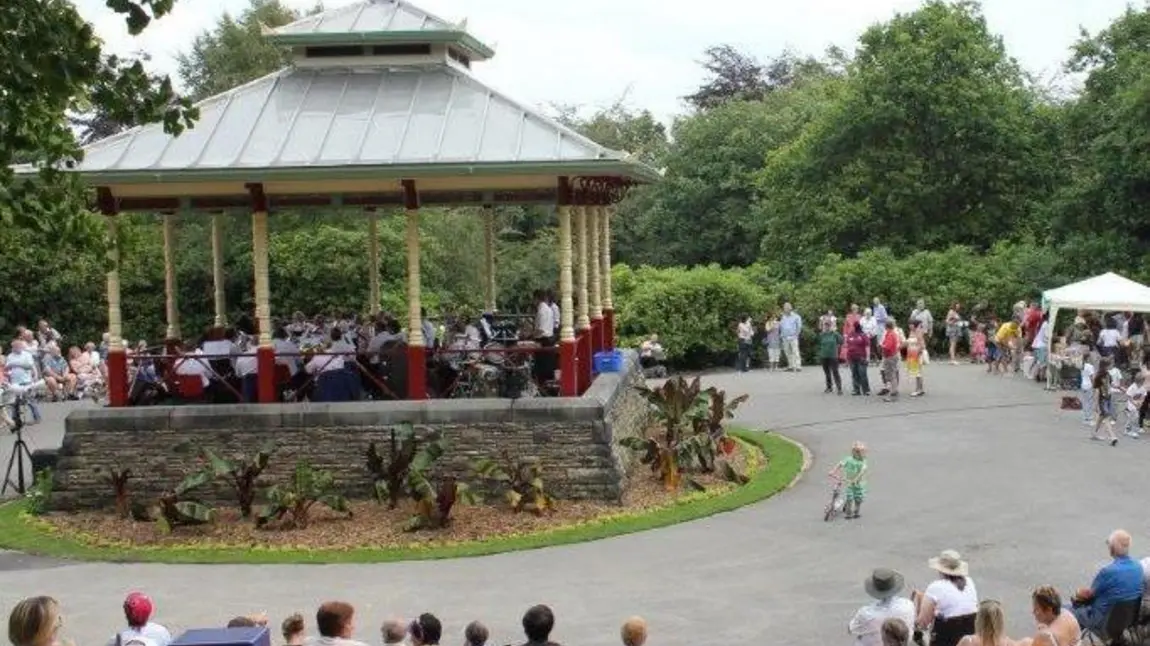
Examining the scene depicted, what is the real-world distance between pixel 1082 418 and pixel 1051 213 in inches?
540

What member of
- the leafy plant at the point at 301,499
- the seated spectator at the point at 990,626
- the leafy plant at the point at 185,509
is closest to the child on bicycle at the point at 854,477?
the leafy plant at the point at 301,499

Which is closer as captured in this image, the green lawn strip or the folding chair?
the folding chair

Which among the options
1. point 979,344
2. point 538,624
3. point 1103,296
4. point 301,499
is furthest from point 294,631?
point 979,344

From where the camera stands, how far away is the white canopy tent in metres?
25.8

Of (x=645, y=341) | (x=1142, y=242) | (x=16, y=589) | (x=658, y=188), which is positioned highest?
(x=658, y=188)

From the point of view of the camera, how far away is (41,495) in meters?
18.3

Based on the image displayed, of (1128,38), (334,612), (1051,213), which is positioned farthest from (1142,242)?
(334,612)

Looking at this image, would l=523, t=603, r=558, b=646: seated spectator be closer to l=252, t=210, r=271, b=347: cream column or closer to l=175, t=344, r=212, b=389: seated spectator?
l=252, t=210, r=271, b=347: cream column

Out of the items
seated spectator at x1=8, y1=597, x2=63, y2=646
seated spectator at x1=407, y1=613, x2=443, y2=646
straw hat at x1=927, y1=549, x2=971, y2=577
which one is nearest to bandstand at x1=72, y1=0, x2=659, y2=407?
straw hat at x1=927, y1=549, x2=971, y2=577

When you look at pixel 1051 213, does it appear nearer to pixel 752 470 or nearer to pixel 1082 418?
pixel 1082 418

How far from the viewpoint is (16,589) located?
14773mm

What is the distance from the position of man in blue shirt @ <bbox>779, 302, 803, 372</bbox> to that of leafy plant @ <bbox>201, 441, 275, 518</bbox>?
16.3 metres

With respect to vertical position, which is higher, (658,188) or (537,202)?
(658,188)

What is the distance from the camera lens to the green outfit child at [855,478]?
642 inches
